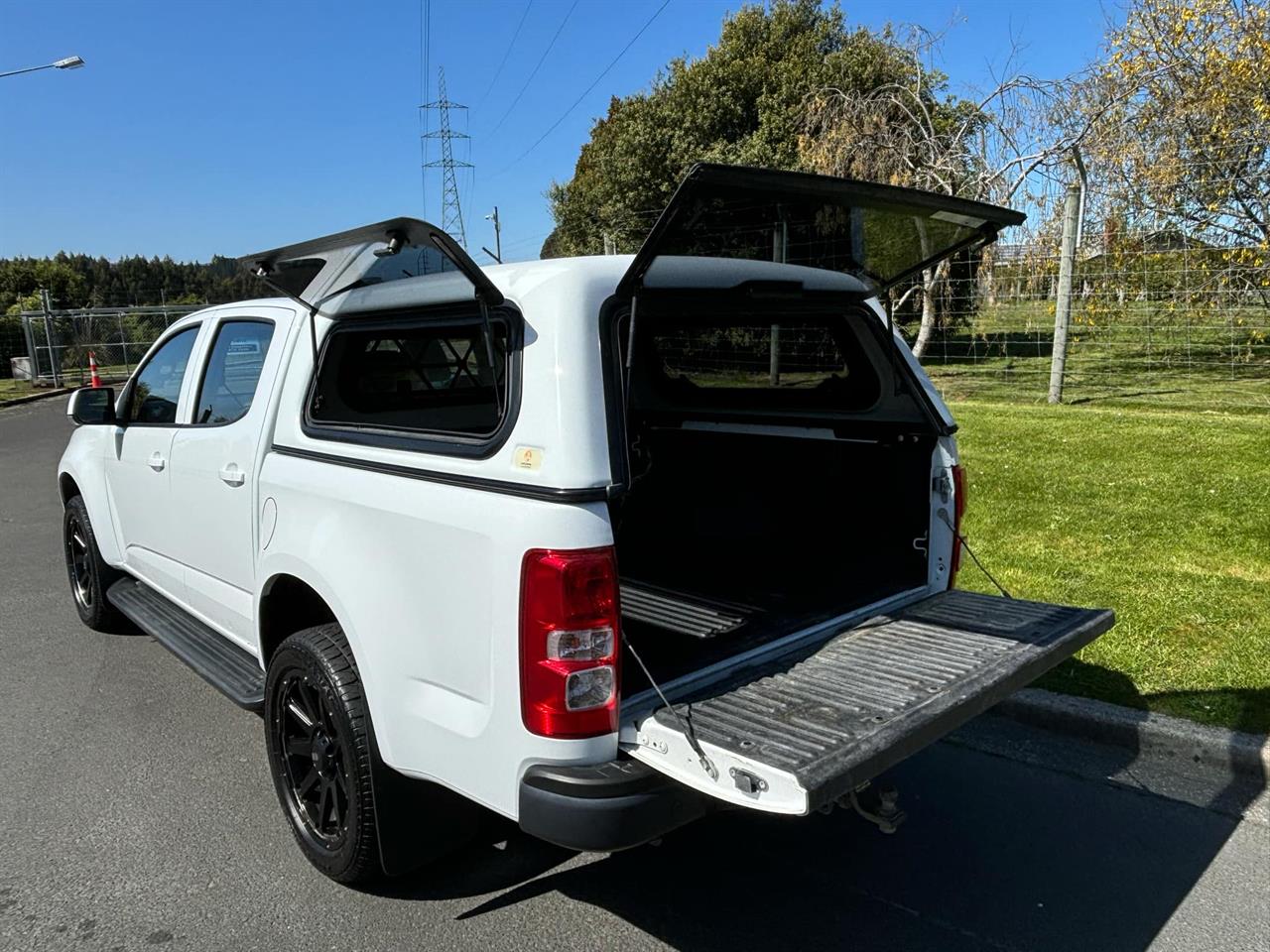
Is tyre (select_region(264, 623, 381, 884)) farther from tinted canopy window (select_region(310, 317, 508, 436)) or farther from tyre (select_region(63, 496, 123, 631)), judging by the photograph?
tyre (select_region(63, 496, 123, 631))

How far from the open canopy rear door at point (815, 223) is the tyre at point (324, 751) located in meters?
1.47

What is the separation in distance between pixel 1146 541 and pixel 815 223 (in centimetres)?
406

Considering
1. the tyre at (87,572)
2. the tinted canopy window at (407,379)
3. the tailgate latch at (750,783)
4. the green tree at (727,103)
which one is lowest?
the tyre at (87,572)

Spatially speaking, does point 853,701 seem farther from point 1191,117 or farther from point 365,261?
point 1191,117

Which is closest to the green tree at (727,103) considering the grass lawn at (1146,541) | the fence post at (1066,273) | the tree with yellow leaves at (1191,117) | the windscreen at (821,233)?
the tree with yellow leaves at (1191,117)

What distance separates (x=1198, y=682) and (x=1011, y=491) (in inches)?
135

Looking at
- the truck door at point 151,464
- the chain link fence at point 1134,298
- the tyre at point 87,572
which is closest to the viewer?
the truck door at point 151,464

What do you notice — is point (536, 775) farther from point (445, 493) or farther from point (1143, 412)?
point (1143, 412)

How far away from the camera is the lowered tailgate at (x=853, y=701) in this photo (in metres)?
2.18

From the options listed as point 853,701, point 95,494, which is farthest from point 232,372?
point 853,701

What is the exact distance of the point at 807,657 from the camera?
9.53 ft

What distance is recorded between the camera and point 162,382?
461cm

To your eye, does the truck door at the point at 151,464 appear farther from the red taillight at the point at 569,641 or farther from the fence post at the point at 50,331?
the fence post at the point at 50,331

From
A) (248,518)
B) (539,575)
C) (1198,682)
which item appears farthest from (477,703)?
(1198,682)
